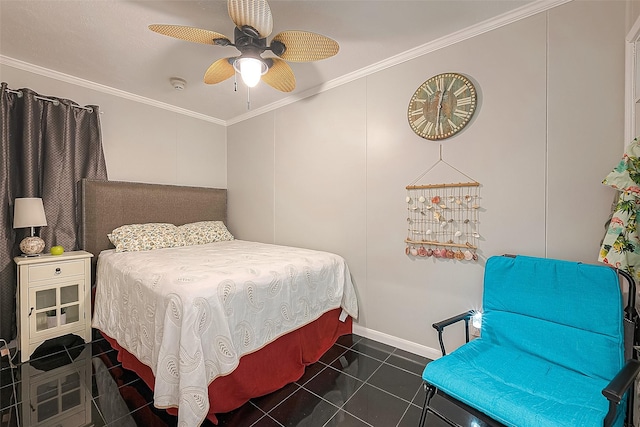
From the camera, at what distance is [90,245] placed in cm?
277

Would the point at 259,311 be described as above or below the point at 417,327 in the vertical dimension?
above

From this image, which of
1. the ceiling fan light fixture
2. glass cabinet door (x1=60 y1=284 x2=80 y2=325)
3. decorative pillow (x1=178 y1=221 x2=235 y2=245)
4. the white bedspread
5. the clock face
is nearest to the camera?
the white bedspread

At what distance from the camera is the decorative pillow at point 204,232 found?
10.7 ft

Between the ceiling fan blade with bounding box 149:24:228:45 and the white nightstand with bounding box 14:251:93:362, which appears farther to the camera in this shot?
the white nightstand with bounding box 14:251:93:362

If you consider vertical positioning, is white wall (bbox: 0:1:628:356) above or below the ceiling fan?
below

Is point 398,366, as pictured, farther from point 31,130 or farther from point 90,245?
point 31,130

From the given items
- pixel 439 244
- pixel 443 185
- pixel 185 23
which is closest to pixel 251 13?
pixel 185 23

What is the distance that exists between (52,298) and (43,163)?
124cm

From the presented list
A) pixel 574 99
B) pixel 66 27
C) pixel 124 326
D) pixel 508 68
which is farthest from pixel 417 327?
pixel 66 27

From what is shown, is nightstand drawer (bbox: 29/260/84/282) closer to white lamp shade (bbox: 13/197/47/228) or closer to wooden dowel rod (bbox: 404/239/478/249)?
white lamp shade (bbox: 13/197/47/228)

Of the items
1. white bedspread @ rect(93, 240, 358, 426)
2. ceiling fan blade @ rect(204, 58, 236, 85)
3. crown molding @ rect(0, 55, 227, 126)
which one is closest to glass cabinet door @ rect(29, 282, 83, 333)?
white bedspread @ rect(93, 240, 358, 426)

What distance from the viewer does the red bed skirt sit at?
5.35 ft

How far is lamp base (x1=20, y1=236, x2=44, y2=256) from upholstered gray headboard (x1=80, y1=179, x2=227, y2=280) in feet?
1.35

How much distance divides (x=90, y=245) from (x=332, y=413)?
2753 millimetres
